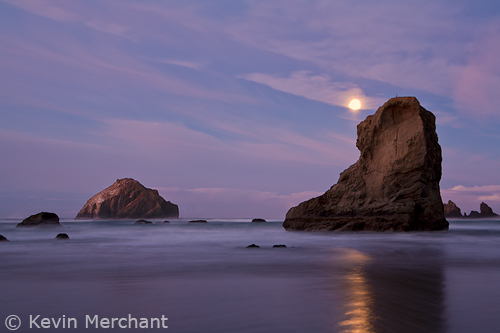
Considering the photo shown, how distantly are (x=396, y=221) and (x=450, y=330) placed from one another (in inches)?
1008

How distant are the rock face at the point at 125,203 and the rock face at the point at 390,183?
324 feet

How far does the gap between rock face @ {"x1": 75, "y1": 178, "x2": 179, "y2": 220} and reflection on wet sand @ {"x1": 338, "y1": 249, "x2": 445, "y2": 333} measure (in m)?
121

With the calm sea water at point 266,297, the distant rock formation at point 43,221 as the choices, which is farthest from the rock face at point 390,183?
the distant rock formation at point 43,221

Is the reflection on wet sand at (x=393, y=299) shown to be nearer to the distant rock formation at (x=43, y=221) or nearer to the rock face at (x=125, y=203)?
the distant rock formation at (x=43, y=221)

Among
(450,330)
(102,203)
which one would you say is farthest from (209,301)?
(102,203)

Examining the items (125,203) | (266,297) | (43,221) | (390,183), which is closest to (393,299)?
(266,297)

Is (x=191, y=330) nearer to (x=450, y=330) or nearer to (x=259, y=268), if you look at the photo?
(x=450, y=330)

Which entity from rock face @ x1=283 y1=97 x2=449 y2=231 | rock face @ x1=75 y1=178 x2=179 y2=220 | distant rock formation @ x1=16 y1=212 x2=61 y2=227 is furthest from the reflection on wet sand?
rock face @ x1=75 y1=178 x2=179 y2=220

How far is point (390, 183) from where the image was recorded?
30.6m

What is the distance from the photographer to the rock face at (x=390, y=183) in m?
28.6

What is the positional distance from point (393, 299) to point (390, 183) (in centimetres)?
2704

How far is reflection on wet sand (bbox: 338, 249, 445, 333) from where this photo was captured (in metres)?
4.21

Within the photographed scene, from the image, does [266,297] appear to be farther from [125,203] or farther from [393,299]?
[125,203]

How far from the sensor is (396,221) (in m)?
27.8
